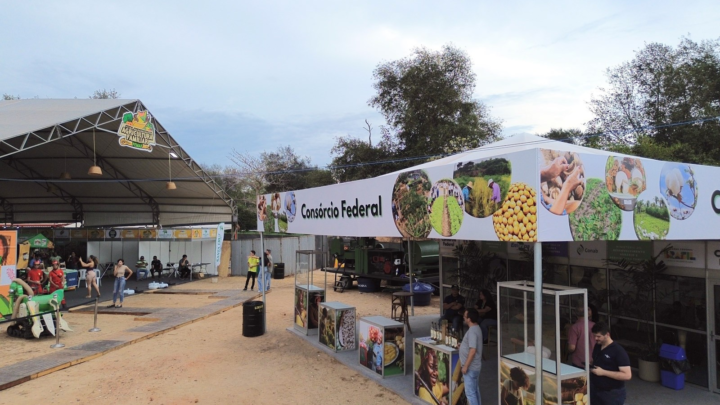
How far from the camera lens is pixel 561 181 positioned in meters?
4.50

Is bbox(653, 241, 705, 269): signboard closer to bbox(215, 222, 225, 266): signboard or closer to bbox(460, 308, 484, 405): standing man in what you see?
bbox(460, 308, 484, 405): standing man

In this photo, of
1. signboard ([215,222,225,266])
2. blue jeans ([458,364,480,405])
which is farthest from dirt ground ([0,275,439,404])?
signboard ([215,222,225,266])

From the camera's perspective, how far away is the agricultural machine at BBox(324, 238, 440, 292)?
1828 cm

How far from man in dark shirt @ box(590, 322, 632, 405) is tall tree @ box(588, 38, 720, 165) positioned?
2048cm

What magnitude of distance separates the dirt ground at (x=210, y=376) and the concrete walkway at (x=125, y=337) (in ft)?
0.73

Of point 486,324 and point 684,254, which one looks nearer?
point 684,254

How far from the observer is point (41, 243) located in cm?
1978

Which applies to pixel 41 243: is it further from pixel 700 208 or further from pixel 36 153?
pixel 700 208

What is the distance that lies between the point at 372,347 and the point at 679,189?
5286 mm

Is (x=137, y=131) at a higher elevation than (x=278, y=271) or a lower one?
higher

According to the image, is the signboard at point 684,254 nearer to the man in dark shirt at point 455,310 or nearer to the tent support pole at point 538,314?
the man in dark shirt at point 455,310

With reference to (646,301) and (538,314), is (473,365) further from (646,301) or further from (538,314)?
(646,301)

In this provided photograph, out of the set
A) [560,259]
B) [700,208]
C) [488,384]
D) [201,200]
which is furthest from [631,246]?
[201,200]

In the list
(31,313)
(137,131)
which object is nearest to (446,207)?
(31,313)
